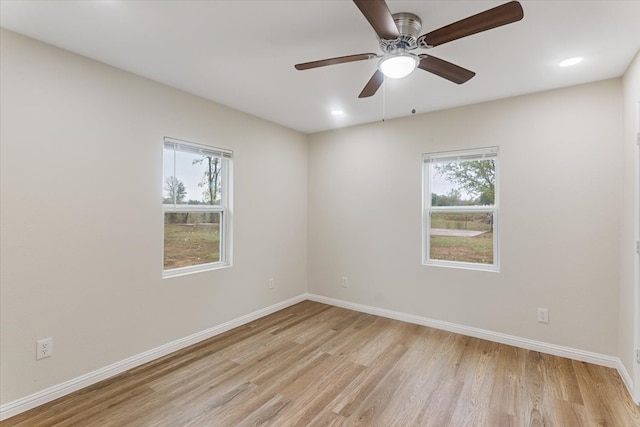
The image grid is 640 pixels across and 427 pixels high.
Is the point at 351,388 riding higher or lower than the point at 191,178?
lower

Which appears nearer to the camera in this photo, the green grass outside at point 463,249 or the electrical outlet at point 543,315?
the electrical outlet at point 543,315

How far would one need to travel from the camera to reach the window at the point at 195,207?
297 centimetres

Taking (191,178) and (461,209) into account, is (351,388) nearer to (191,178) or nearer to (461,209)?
(461,209)

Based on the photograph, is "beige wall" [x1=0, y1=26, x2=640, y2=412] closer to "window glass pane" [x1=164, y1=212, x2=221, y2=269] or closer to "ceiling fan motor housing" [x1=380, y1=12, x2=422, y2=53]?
"window glass pane" [x1=164, y1=212, x2=221, y2=269]

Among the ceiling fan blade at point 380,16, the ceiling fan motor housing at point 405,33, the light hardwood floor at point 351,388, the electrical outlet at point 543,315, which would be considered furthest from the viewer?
the electrical outlet at point 543,315

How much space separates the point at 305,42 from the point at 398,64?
0.72 m

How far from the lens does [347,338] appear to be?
3.23 m

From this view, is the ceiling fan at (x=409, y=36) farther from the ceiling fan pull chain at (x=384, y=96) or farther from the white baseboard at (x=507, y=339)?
the white baseboard at (x=507, y=339)

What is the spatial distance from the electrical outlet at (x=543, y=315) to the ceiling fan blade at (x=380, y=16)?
9.41 ft

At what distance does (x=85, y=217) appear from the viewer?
2346 millimetres

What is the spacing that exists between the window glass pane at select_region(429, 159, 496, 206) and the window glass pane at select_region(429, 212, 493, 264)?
0.15m

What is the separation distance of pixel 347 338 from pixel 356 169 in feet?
7.10

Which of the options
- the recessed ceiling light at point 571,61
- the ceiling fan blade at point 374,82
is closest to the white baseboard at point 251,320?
the recessed ceiling light at point 571,61

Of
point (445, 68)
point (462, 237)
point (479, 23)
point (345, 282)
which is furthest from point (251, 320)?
point (479, 23)
